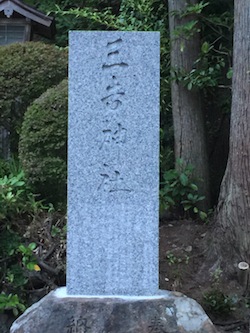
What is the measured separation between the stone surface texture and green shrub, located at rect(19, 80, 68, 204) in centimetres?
171

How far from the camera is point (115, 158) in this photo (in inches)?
154

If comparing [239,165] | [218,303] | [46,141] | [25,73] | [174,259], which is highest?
[25,73]

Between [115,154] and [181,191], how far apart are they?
6.24 ft

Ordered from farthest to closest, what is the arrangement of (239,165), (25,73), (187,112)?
(25,73), (187,112), (239,165)

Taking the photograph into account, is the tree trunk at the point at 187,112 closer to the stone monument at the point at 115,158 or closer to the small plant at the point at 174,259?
the small plant at the point at 174,259

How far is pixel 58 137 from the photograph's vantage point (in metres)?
5.60

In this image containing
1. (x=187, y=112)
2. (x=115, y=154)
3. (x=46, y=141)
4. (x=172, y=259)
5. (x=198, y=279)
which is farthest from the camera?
(x=187, y=112)

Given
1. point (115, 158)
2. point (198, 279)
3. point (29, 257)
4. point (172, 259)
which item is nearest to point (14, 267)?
point (29, 257)

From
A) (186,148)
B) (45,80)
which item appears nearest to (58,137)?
(45,80)

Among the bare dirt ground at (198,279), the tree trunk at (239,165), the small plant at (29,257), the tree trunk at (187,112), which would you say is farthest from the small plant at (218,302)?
the small plant at (29,257)

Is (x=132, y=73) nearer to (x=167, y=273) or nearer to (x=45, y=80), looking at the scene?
(x=167, y=273)

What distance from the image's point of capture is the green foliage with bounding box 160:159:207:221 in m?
5.62

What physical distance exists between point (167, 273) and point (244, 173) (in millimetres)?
1129

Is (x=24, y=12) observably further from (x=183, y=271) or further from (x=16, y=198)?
(x=183, y=271)
